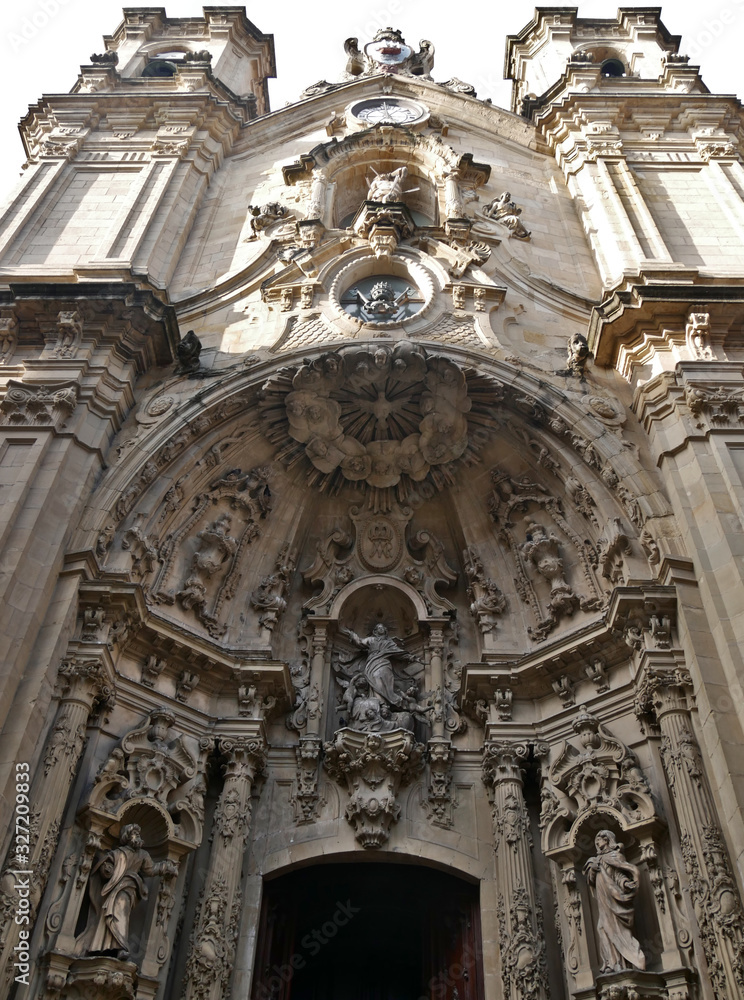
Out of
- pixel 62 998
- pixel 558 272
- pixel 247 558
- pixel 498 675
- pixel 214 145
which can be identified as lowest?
pixel 62 998

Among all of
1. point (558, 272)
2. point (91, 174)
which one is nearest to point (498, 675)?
point (558, 272)

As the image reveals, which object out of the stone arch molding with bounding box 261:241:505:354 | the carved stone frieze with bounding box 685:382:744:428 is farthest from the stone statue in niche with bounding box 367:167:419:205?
the carved stone frieze with bounding box 685:382:744:428

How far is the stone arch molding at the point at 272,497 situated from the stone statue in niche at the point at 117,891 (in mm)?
2733

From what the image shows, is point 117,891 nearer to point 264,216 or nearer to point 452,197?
point 264,216

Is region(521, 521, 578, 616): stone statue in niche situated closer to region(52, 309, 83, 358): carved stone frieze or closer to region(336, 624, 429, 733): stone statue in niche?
region(336, 624, 429, 733): stone statue in niche

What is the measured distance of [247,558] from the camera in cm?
1105

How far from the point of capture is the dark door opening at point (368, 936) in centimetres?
866

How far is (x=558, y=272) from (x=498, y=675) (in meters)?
7.07

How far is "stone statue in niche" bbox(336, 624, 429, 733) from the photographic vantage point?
32.7 feet

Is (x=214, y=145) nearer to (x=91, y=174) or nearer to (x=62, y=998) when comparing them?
(x=91, y=174)

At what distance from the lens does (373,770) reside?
942cm

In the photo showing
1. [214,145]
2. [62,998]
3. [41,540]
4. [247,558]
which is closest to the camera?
[62,998]

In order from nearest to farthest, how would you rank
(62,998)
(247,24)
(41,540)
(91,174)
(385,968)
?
(62,998) → (41,540) → (385,968) → (91,174) → (247,24)

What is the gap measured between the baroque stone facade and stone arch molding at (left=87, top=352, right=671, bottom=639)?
46 millimetres
